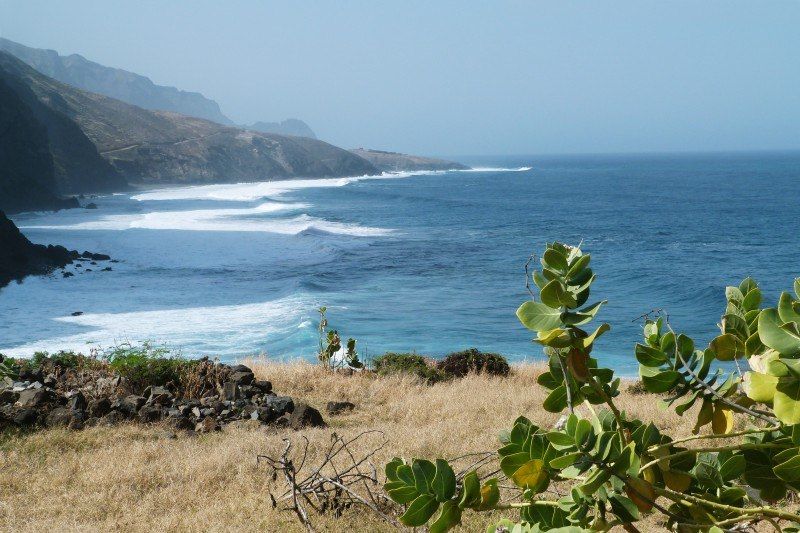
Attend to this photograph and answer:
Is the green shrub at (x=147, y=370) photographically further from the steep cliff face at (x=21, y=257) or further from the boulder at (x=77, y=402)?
the steep cliff face at (x=21, y=257)

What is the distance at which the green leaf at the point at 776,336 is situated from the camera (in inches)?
47.4

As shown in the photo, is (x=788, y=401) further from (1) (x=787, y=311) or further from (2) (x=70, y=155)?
(2) (x=70, y=155)

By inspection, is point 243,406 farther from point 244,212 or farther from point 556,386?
point 244,212

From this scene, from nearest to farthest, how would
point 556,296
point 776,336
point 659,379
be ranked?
point 776,336 → point 556,296 → point 659,379

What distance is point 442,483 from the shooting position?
68.3 inches

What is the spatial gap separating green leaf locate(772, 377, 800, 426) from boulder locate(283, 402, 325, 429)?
325 inches

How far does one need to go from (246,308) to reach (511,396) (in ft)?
60.3

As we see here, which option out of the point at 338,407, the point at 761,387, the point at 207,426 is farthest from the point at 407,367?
the point at 761,387

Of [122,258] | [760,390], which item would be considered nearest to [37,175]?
[122,258]

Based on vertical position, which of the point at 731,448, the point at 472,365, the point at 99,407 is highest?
the point at 731,448

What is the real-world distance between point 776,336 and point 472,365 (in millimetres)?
12790

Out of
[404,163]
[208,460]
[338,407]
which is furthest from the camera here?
[404,163]

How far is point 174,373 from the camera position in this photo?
11055 millimetres

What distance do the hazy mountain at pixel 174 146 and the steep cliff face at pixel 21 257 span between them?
5583 cm
